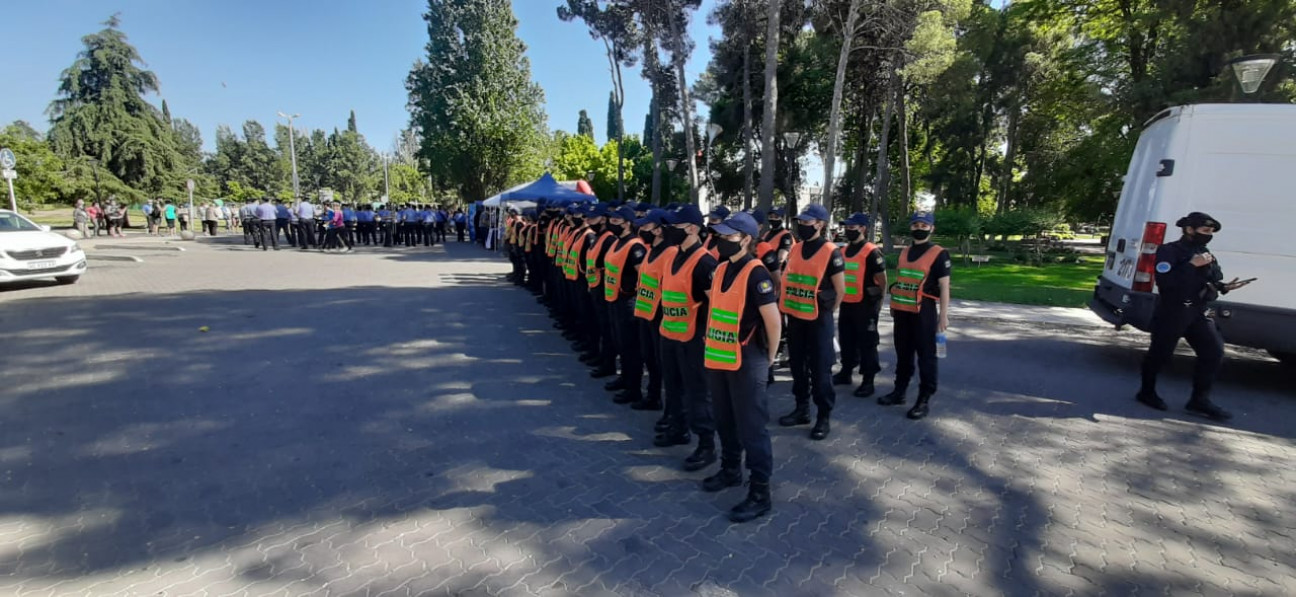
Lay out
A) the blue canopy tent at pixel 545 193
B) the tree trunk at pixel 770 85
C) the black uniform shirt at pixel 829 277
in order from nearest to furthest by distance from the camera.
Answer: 1. the black uniform shirt at pixel 829 277
2. the tree trunk at pixel 770 85
3. the blue canopy tent at pixel 545 193

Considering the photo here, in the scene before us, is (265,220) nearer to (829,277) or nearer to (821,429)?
(829,277)

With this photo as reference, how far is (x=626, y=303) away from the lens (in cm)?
564

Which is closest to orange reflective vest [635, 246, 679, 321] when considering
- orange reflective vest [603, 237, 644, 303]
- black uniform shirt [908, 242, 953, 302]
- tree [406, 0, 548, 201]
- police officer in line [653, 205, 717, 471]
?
police officer in line [653, 205, 717, 471]

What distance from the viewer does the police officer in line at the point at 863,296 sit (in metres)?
5.79

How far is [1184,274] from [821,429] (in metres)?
3.58

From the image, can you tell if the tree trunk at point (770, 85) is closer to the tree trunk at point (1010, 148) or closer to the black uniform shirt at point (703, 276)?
the black uniform shirt at point (703, 276)

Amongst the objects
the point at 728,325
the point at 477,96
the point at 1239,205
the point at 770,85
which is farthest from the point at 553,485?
the point at 477,96

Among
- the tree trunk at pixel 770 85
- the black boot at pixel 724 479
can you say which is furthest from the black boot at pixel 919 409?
the tree trunk at pixel 770 85

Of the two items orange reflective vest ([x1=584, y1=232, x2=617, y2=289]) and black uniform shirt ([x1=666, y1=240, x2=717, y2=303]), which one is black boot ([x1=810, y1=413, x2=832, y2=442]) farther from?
orange reflective vest ([x1=584, y1=232, x2=617, y2=289])

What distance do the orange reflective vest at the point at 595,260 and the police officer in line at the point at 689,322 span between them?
5.18 feet

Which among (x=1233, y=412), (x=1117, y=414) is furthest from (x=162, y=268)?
(x=1233, y=412)

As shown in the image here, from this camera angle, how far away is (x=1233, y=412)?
5785 millimetres

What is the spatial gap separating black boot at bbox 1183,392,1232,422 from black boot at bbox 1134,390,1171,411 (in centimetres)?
18

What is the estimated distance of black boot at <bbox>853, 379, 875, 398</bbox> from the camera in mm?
6109
